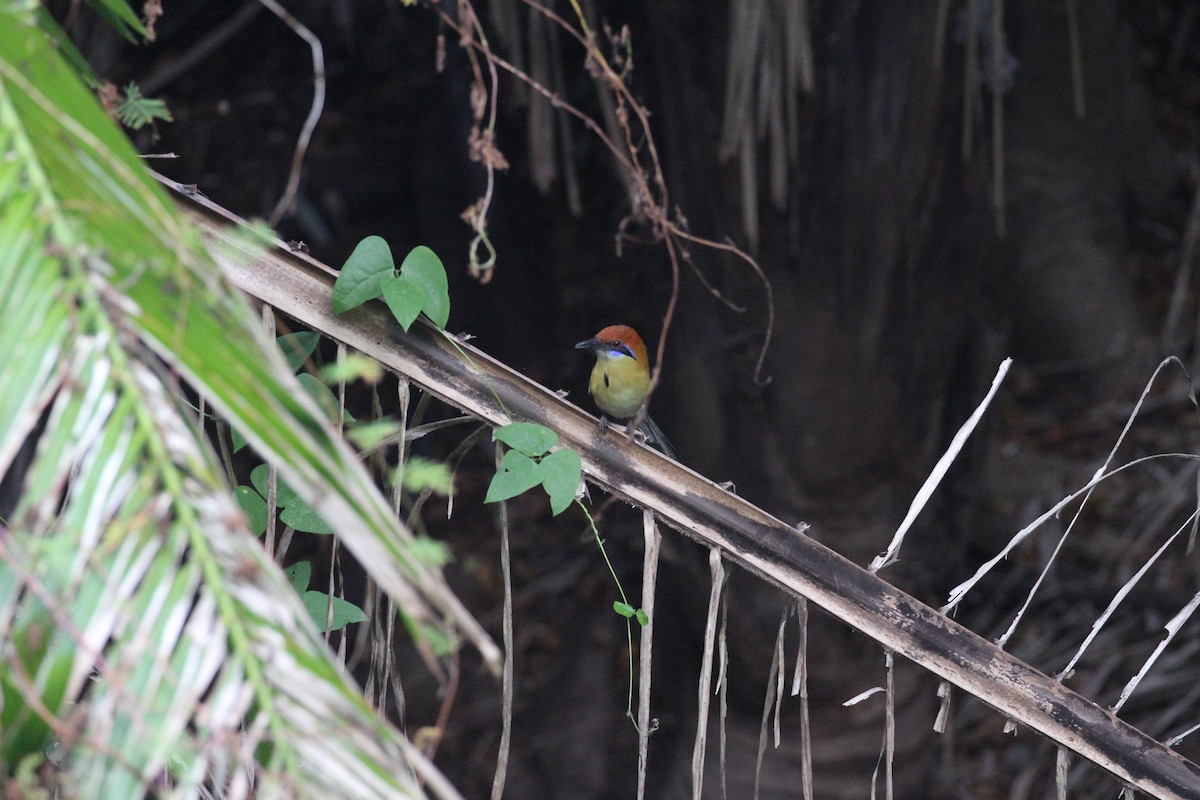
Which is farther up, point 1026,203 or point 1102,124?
point 1102,124

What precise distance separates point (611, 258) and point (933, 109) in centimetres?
370

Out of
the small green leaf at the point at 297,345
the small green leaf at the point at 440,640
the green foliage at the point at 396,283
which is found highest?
the green foliage at the point at 396,283

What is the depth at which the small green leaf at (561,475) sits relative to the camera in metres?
1.83

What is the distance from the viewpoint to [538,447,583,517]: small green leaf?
5.99 ft

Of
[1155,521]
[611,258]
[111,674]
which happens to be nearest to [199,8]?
[611,258]

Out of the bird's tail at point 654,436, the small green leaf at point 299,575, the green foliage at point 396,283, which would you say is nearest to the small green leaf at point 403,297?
the green foliage at point 396,283

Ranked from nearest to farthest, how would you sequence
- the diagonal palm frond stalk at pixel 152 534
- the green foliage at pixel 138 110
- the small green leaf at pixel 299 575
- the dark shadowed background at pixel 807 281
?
the diagonal palm frond stalk at pixel 152 534 → the green foliage at pixel 138 110 → the small green leaf at pixel 299 575 → the dark shadowed background at pixel 807 281

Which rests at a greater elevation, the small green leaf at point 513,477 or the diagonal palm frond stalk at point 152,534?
the diagonal palm frond stalk at point 152,534

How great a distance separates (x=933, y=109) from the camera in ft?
10.8

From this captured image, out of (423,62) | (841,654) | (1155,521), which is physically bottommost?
(1155,521)

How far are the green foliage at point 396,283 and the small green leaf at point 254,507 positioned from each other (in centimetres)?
36

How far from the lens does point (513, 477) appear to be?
184cm

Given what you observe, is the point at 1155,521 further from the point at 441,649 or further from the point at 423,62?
the point at 441,649

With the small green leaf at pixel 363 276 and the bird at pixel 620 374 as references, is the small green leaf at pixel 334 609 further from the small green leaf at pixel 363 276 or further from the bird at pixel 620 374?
the bird at pixel 620 374
